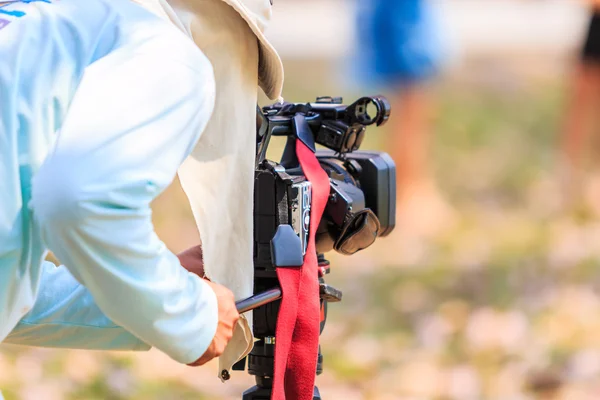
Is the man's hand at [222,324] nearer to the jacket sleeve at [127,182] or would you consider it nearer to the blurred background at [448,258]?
the jacket sleeve at [127,182]

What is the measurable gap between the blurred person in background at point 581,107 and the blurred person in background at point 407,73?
0.57 m

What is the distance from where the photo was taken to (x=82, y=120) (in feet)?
3.06

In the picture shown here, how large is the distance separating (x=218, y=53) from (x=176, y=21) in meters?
0.08

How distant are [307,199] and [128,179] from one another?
399 millimetres

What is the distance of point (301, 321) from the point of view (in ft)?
4.13

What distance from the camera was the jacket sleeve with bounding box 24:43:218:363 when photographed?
921mm

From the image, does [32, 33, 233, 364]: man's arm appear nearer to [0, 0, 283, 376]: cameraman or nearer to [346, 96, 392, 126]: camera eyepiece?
[0, 0, 283, 376]: cameraman

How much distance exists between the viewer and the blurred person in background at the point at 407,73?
4109 mm

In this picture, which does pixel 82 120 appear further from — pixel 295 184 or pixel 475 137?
pixel 475 137

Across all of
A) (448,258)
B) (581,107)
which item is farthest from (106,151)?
(581,107)

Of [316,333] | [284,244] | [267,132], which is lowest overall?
[316,333]

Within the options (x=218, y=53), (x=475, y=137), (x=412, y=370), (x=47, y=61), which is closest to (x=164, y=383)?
(x=412, y=370)

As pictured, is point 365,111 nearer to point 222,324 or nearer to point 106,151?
point 222,324

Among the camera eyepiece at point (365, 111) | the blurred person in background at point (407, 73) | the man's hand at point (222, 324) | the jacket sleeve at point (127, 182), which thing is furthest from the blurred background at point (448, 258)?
the jacket sleeve at point (127, 182)
